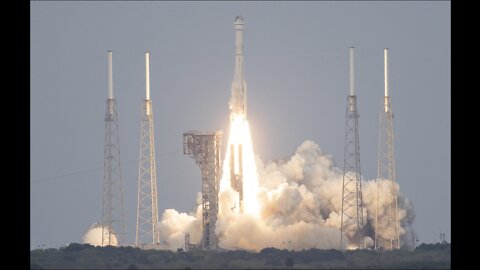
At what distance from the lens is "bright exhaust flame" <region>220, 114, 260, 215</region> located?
11488 centimetres

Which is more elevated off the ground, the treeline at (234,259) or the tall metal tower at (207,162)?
the tall metal tower at (207,162)

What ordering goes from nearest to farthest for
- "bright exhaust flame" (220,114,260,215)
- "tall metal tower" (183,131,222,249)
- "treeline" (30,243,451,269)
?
"treeline" (30,243,451,269)
"tall metal tower" (183,131,222,249)
"bright exhaust flame" (220,114,260,215)

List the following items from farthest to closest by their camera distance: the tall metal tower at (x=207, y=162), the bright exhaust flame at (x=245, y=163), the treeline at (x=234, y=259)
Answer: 1. the bright exhaust flame at (x=245, y=163)
2. the tall metal tower at (x=207, y=162)
3. the treeline at (x=234, y=259)

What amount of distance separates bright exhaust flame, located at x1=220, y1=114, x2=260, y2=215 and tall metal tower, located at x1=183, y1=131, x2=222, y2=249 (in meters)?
1.86

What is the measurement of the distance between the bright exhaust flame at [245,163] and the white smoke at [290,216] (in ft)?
1.93

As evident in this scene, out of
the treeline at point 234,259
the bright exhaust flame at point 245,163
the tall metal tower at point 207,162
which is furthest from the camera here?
the bright exhaust flame at point 245,163

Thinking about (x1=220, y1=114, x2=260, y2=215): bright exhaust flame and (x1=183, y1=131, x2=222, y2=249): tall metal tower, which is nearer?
(x1=183, y1=131, x2=222, y2=249): tall metal tower

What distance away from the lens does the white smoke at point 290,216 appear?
115 m

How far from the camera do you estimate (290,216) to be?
116000 mm

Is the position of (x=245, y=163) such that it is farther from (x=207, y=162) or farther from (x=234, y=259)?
(x=234, y=259)

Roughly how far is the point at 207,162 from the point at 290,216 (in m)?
6.97

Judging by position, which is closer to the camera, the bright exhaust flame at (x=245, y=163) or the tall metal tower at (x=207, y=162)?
the tall metal tower at (x=207, y=162)
